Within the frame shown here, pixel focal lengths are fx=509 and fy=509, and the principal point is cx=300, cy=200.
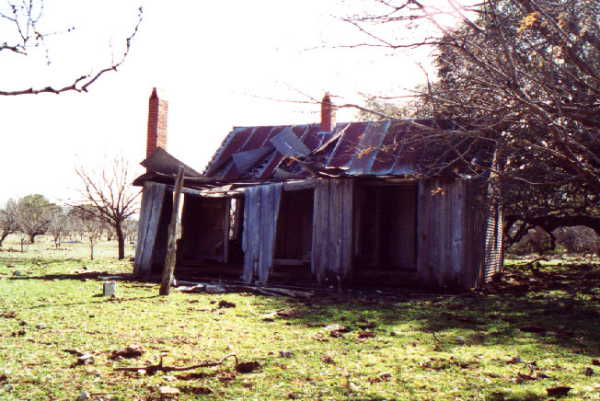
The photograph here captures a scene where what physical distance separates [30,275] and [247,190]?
6657 mm

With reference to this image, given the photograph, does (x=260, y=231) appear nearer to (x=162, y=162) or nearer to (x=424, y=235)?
(x=162, y=162)

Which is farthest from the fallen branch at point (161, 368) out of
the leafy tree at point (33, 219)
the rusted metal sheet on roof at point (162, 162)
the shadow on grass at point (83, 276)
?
the leafy tree at point (33, 219)

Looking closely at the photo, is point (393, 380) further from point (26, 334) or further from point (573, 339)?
point (26, 334)

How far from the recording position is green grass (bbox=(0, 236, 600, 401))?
461 centimetres

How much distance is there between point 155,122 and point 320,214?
25.5 feet

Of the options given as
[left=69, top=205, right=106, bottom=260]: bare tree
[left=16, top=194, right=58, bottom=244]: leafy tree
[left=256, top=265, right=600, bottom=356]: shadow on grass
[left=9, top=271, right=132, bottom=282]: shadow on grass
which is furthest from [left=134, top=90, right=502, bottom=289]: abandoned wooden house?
[left=16, top=194, right=58, bottom=244]: leafy tree

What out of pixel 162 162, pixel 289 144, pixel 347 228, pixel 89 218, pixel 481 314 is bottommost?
pixel 481 314

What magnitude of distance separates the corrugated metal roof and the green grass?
4.72m

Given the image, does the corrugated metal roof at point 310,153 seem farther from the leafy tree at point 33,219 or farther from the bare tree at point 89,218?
the leafy tree at point 33,219

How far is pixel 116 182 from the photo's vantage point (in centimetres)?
2469

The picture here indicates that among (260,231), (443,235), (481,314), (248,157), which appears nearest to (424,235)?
(443,235)

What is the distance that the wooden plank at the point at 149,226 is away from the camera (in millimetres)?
15750

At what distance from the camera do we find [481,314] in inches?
388

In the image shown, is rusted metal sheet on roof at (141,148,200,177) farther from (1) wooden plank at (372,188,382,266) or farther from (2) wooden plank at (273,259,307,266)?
(1) wooden plank at (372,188,382,266)
